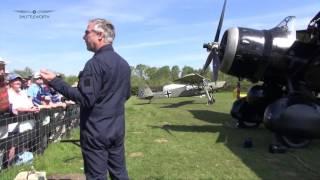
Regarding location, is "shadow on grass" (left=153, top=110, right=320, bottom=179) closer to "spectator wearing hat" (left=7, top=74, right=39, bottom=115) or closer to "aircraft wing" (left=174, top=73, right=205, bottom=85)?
"spectator wearing hat" (left=7, top=74, right=39, bottom=115)

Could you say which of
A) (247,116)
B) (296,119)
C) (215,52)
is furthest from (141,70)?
(296,119)

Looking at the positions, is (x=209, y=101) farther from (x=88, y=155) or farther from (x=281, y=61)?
(x=88, y=155)

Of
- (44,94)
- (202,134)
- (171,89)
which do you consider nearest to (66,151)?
(44,94)

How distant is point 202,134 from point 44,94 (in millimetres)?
4919

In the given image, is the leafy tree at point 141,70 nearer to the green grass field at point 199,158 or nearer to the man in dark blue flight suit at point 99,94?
the green grass field at point 199,158

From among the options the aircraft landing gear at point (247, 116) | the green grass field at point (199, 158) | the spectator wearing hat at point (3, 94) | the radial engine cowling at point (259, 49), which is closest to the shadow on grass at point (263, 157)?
the green grass field at point (199, 158)

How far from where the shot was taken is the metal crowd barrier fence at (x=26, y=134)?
747 cm

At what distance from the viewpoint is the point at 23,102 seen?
329 inches

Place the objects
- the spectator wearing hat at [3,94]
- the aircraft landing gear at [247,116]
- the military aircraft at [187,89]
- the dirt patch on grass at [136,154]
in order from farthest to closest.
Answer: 1. the military aircraft at [187,89]
2. the aircraft landing gear at [247,116]
3. the dirt patch on grass at [136,154]
4. the spectator wearing hat at [3,94]

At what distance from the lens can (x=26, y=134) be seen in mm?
8523

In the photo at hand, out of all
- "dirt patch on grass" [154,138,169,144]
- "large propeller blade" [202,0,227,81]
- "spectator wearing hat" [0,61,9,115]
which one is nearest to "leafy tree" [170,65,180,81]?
"large propeller blade" [202,0,227,81]

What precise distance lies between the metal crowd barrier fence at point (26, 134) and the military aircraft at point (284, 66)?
4885mm

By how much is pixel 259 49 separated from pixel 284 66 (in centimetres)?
79

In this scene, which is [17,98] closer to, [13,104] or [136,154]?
[13,104]
